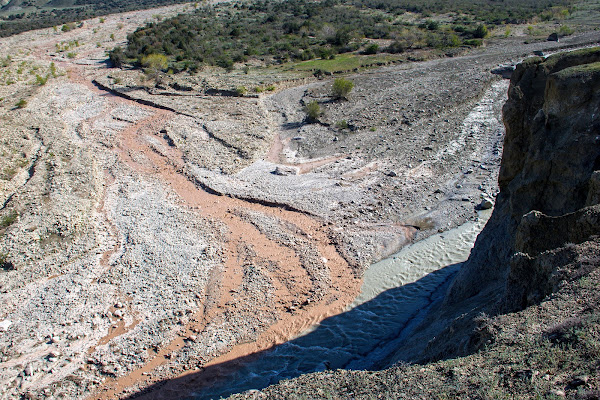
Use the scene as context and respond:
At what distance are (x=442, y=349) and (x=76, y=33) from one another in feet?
232

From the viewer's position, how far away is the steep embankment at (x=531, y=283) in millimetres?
5527

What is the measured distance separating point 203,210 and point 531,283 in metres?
13.2

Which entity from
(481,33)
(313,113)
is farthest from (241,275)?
(481,33)

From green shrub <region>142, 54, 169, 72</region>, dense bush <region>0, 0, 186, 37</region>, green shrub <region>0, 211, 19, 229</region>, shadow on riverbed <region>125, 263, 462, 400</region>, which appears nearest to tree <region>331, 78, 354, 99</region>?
green shrub <region>142, 54, 169, 72</region>

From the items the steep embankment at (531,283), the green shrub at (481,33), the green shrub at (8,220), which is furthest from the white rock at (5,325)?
the green shrub at (481,33)

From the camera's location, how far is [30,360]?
11.2m

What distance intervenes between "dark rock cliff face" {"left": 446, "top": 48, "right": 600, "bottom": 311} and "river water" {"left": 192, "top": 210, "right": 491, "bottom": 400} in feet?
5.75

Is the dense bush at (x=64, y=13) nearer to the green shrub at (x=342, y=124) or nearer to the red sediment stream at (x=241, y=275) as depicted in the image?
the green shrub at (x=342, y=124)

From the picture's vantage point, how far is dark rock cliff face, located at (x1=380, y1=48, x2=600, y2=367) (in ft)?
24.3

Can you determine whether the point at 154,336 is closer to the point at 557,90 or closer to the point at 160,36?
the point at 557,90

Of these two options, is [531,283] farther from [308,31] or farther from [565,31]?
[308,31]

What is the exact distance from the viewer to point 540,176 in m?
9.91

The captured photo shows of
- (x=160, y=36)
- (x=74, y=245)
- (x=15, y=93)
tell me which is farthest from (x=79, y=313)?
(x=160, y=36)

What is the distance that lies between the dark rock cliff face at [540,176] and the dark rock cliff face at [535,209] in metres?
0.02
